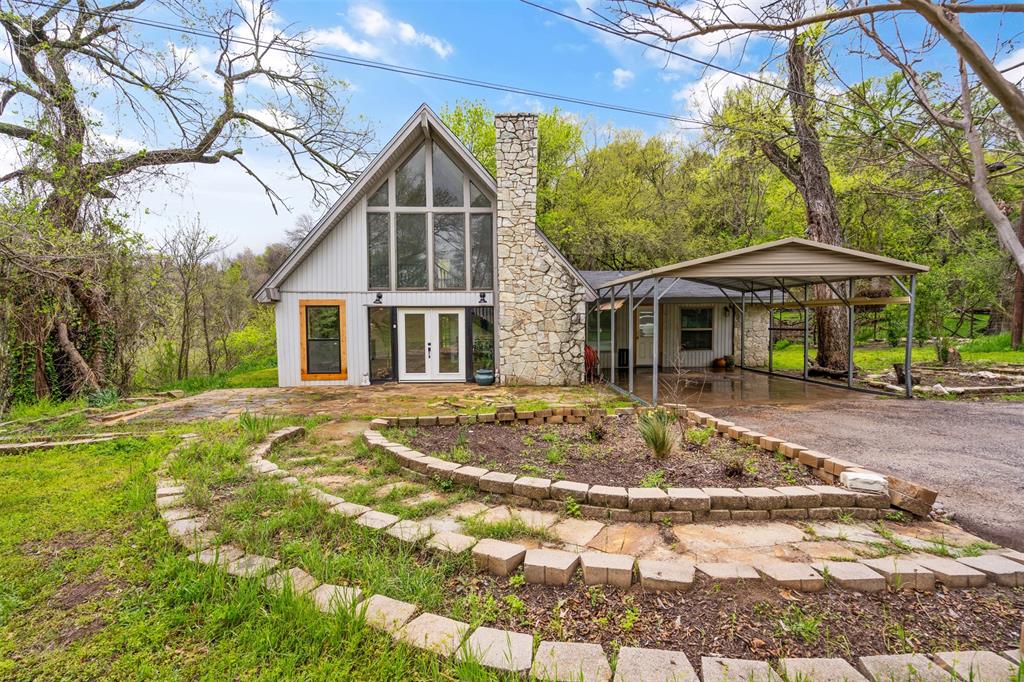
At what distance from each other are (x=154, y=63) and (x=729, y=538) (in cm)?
1315

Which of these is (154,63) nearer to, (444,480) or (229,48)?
(229,48)

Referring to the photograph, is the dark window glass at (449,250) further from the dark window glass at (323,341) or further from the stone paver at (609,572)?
the stone paver at (609,572)

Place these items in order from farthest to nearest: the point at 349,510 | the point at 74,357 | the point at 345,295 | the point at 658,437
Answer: the point at 345,295 < the point at 74,357 < the point at 658,437 < the point at 349,510

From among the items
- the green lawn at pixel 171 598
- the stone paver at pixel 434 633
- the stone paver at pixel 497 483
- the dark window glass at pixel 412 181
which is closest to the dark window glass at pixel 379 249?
the dark window glass at pixel 412 181

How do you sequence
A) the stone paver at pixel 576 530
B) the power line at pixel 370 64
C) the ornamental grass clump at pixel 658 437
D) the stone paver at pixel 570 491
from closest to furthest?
the stone paver at pixel 576 530 → the stone paver at pixel 570 491 → the ornamental grass clump at pixel 658 437 → the power line at pixel 370 64

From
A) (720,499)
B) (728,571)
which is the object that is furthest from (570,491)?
(728,571)

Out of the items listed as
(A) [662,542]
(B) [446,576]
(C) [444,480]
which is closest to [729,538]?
(A) [662,542]

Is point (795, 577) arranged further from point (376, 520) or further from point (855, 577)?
point (376, 520)

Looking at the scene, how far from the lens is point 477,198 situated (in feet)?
37.2

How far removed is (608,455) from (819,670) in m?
2.75

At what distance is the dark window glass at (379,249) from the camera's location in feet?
36.8

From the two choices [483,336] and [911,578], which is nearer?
[911,578]

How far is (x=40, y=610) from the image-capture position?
2.30 metres

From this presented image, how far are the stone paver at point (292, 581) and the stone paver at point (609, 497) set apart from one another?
1918 millimetres
